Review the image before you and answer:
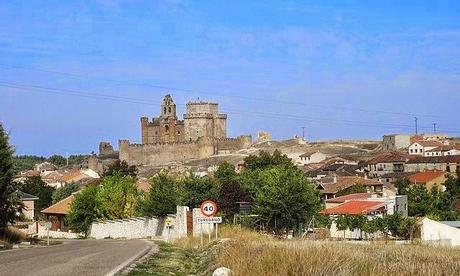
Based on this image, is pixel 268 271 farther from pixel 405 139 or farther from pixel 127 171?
pixel 405 139

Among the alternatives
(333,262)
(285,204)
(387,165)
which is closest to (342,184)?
(387,165)

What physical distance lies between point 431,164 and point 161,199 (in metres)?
78.6

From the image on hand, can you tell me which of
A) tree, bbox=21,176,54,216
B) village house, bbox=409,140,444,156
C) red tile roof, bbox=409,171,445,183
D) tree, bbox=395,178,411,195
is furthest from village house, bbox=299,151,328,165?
tree, bbox=395,178,411,195

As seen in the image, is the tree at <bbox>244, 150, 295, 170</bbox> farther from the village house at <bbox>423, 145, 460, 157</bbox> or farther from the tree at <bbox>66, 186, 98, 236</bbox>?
the village house at <bbox>423, 145, 460, 157</bbox>

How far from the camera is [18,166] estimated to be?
35.0 meters

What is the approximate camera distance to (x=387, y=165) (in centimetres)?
12219

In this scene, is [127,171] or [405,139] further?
[405,139]

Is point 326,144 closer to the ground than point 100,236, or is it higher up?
higher up

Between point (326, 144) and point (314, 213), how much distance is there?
5451 inches


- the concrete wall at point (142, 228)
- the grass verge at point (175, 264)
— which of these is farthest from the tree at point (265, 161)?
the grass verge at point (175, 264)

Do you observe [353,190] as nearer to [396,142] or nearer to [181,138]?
[396,142]

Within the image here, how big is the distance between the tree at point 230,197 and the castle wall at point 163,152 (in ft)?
392

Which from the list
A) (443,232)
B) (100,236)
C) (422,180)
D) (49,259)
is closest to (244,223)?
(443,232)

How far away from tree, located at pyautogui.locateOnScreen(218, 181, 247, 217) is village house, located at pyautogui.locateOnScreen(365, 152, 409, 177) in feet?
241
